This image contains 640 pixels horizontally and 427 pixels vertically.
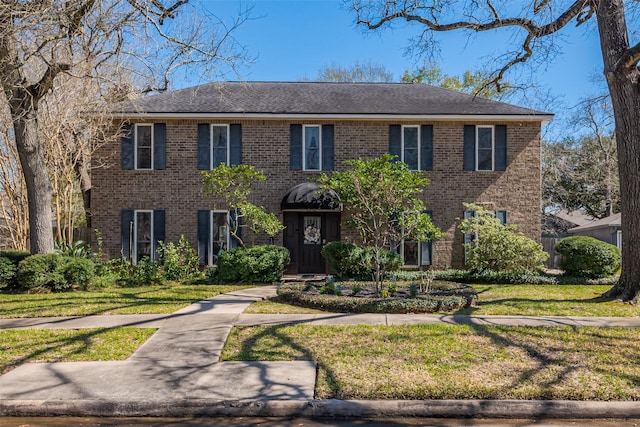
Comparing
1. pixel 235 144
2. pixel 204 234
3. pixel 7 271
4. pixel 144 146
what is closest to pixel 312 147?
pixel 235 144

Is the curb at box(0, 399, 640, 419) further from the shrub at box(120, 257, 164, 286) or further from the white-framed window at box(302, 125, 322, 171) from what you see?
the white-framed window at box(302, 125, 322, 171)

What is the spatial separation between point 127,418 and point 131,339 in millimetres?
2599

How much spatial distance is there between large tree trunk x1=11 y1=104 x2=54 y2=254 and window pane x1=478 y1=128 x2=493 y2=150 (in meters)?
13.3

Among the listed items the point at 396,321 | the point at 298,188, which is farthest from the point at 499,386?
the point at 298,188

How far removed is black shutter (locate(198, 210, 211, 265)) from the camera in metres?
16.2

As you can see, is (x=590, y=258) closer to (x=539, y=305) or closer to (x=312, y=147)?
(x=539, y=305)

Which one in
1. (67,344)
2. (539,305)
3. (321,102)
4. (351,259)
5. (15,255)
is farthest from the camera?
(321,102)

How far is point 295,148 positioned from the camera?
54.0ft

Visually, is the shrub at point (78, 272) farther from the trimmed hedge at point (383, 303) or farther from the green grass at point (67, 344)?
the trimmed hedge at point (383, 303)

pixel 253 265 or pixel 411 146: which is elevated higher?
pixel 411 146

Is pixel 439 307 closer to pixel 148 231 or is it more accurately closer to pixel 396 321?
pixel 396 321

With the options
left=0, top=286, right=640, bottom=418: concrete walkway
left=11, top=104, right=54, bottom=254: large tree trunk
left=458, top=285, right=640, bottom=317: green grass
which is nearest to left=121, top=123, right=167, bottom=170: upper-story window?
left=11, top=104, right=54, bottom=254: large tree trunk

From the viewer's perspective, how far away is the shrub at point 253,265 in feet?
44.9

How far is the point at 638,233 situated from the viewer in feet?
33.6
